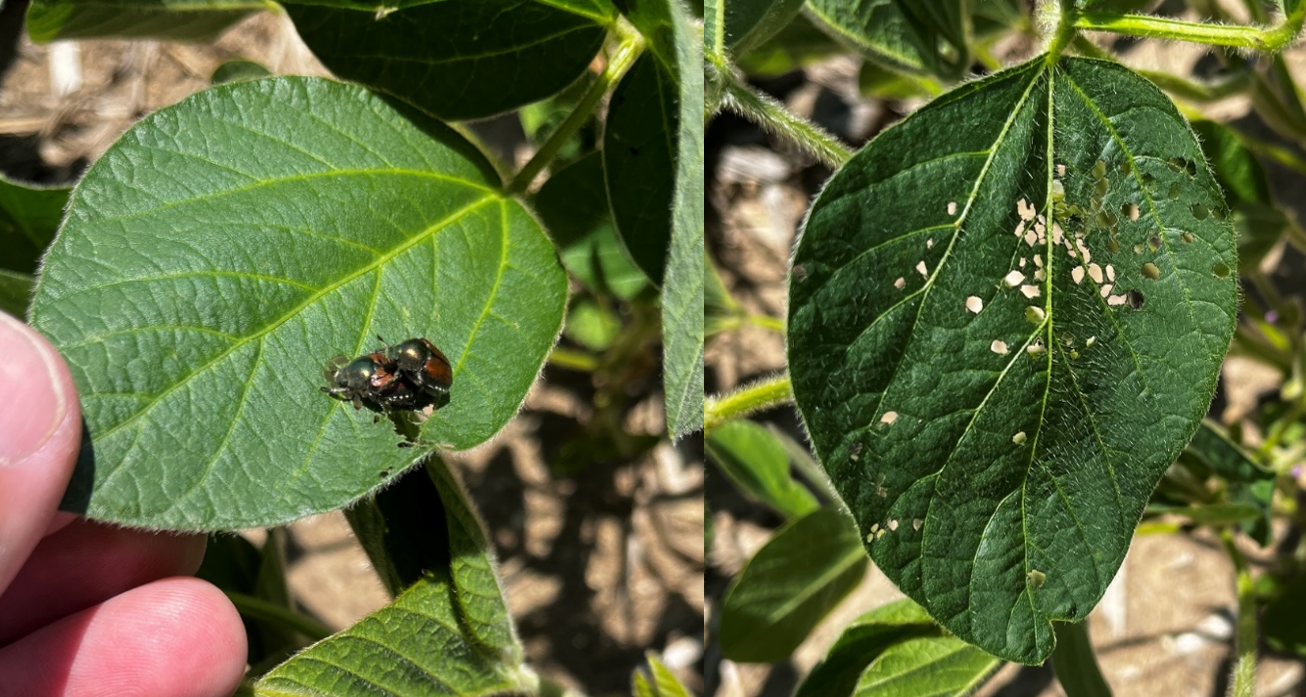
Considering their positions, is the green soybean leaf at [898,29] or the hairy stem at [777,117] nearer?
the hairy stem at [777,117]

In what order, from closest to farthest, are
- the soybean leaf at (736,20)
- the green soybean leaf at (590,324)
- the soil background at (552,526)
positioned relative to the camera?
the soybean leaf at (736,20) < the green soybean leaf at (590,324) < the soil background at (552,526)

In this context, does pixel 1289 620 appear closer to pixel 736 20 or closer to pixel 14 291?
pixel 736 20

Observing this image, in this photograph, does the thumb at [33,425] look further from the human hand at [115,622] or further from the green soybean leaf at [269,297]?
the human hand at [115,622]

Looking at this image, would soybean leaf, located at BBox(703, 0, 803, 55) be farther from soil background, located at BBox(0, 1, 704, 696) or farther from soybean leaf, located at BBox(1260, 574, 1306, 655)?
soybean leaf, located at BBox(1260, 574, 1306, 655)

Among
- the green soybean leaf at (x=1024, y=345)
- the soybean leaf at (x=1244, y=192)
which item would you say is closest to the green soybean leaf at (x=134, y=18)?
the green soybean leaf at (x=1024, y=345)

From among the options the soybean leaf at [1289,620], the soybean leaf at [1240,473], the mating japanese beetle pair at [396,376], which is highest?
the mating japanese beetle pair at [396,376]

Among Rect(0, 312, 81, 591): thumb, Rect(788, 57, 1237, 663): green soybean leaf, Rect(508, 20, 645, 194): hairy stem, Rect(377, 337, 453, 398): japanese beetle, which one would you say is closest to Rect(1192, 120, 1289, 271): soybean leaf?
Rect(788, 57, 1237, 663): green soybean leaf

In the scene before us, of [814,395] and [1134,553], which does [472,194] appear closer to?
[814,395]
